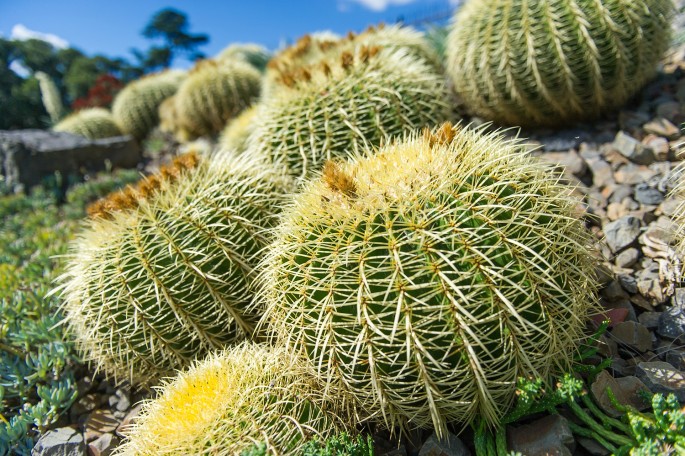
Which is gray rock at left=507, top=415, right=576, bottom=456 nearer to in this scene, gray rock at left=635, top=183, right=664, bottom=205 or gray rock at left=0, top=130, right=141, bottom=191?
gray rock at left=635, top=183, right=664, bottom=205

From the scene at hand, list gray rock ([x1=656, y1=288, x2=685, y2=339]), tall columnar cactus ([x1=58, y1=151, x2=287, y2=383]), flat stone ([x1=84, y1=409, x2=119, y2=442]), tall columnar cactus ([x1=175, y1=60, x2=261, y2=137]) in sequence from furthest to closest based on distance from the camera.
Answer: tall columnar cactus ([x1=175, y1=60, x2=261, y2=137]), flat stone ([x1=84, y1=409, x2=119, y2=442]), tall columnar cactus ([x1=58, y1=151, x2=287, y2=383]), gray rock ([x1=656, y1=288, x2=685, y2=339])

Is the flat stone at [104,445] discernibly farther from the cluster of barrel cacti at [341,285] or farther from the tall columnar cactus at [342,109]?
the tall columnar cactus at [342,109]

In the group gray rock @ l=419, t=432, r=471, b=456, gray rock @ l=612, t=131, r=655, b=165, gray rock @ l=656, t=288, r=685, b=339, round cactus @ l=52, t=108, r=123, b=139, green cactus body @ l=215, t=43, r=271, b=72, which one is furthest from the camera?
green cactus body @ l=215, t=43, r=271, b=72

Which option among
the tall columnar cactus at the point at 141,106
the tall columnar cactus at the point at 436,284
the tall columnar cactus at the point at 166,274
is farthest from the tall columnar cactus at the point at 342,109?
the tall columnar cactus at the point at 141,106

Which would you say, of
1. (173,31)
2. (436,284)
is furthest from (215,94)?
(173,31)

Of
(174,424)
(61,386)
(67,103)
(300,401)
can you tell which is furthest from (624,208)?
(67,103)

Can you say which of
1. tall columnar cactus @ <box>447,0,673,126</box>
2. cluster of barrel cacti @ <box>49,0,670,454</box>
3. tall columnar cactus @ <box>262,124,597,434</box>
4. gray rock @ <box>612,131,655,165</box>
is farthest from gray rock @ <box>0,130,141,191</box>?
gray rock @ <box>612,131,655,165</box>

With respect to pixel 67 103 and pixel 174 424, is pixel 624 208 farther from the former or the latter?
pixel 67 103
